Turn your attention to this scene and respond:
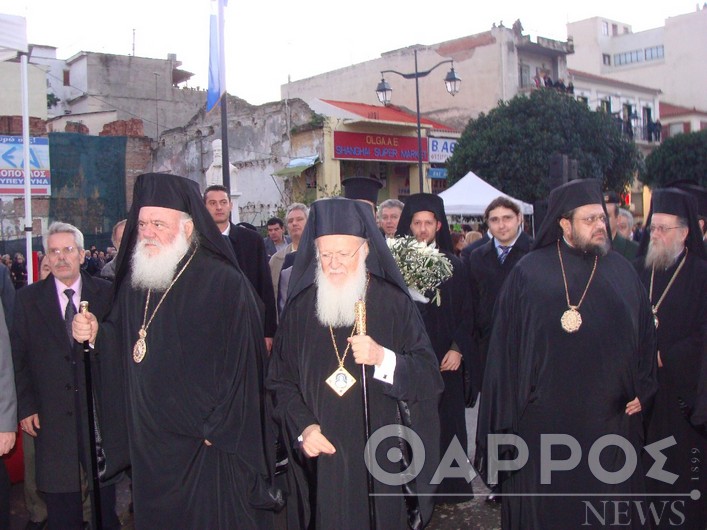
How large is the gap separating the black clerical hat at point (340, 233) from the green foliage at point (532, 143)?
901 inches

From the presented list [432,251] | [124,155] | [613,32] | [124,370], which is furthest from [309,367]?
[613,32]

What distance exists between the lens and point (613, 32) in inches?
2392

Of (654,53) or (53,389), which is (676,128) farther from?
(53,389)

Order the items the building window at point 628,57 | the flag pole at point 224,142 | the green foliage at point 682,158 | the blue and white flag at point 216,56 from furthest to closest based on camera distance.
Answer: the building window at point 628,57
the green foliage at point 682,158
the flag pole at point 224,142
the blue and white flag at point 216,56

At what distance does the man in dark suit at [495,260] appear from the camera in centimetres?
607

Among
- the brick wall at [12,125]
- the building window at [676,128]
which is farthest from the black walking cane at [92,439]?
the building window at [676,128]

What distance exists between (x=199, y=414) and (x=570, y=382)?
2072 millimetres

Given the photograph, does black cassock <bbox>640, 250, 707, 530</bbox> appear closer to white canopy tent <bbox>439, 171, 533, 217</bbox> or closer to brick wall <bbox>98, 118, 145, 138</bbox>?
white canopy tent <bbox>439, 171, 533, 217</bbox>

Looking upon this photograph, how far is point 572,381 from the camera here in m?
4.11

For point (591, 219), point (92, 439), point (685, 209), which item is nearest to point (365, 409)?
point (92, 439)

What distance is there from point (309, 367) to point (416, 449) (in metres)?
0.64

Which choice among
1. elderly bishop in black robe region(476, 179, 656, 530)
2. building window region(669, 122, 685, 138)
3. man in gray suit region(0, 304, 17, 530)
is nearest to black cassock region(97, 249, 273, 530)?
man in gray suit region(0, 304, 17, 530)

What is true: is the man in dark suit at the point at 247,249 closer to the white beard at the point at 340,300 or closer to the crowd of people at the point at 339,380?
the crowd of people at the point at 339,380

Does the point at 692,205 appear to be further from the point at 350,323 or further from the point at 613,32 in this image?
the point at 613,32
